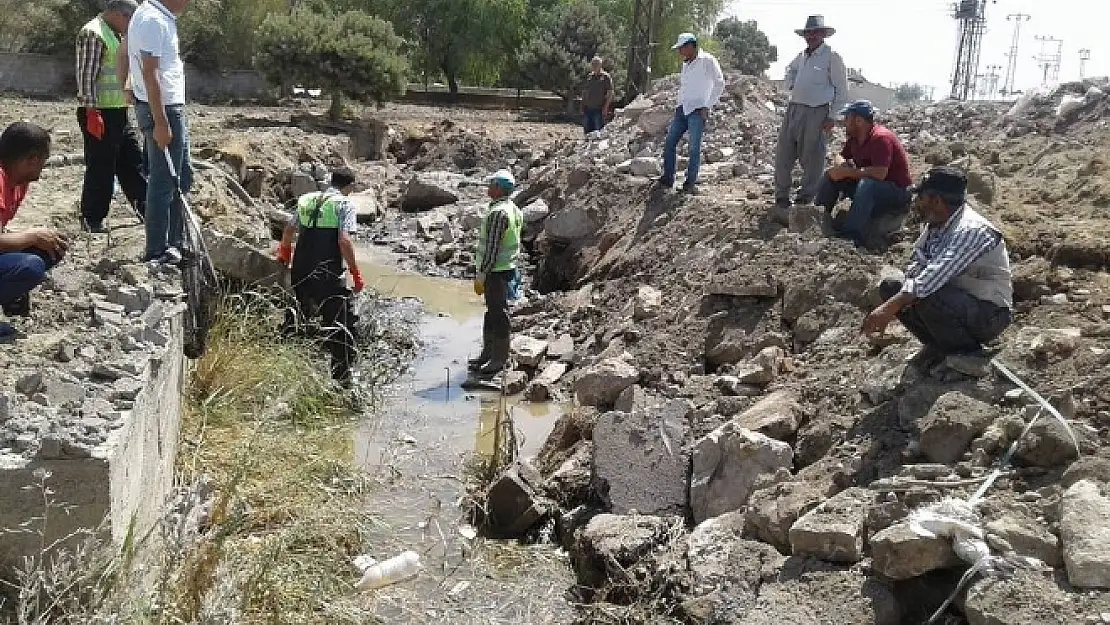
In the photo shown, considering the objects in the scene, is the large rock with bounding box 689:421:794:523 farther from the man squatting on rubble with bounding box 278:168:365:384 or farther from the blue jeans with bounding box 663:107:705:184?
the blue jeans with bounding box 663:107:705:184

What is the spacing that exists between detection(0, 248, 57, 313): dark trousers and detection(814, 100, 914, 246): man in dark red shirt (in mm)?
5534

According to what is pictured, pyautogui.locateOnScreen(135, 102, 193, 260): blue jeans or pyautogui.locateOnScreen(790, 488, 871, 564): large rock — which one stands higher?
pyautogui.locateOnScreen(135, 102, 193, 260): blue jeans

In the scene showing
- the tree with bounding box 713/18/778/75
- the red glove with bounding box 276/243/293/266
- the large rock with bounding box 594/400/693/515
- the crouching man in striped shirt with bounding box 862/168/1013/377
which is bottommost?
the large rock with bounding box 594/400/693/515

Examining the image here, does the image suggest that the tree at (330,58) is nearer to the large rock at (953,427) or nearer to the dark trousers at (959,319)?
the dark trousers at (959,319)

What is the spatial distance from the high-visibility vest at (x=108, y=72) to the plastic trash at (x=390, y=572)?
365 centimetres

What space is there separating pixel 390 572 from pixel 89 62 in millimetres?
4002

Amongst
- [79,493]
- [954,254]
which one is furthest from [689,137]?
[79,493]

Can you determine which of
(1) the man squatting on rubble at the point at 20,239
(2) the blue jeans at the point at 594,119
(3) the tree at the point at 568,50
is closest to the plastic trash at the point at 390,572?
(1) the man squatting on rubble at the point at 20,239

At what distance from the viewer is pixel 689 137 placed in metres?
10.1

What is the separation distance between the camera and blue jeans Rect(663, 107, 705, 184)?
9484 millimetres

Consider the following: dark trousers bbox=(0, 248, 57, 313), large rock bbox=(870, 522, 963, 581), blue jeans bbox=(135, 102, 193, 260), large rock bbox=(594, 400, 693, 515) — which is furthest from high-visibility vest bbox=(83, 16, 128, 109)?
large rock bbox=(870, 522, 963, 581)

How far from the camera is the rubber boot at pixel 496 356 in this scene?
8.33m

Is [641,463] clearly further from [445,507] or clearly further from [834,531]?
[834,531]

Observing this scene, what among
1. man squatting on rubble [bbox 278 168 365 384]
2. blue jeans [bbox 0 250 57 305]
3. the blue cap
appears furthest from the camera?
the blue cap
